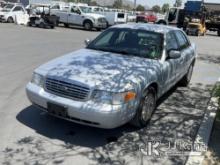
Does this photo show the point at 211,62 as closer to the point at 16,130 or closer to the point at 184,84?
the point at 184,84

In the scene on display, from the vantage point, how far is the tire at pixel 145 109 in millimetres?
5588

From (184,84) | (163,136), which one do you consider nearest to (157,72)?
(163,136)

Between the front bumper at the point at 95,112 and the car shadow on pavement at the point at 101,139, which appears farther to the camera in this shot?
the front bumper at the point at 95,112

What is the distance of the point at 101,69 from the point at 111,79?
0.40 meters

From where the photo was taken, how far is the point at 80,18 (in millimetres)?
29531

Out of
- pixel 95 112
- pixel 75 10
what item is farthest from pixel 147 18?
pixel 95 112

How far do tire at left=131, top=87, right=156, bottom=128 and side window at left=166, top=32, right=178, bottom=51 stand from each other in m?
1.30

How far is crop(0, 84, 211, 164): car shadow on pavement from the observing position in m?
4.72

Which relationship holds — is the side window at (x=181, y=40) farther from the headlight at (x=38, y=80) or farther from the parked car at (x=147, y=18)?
the parked car at (x=147, y=18)

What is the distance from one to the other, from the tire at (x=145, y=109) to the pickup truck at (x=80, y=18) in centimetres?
2348

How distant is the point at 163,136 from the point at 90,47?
2342 mm

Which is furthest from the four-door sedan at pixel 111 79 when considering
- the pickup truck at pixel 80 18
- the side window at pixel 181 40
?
the pickup truck at pixel 80 18

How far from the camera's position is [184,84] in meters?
9.13

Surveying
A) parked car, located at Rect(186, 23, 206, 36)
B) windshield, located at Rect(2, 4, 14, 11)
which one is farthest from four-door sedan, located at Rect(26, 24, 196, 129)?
parked car, located at Rect(186, 23, 206, 36)
